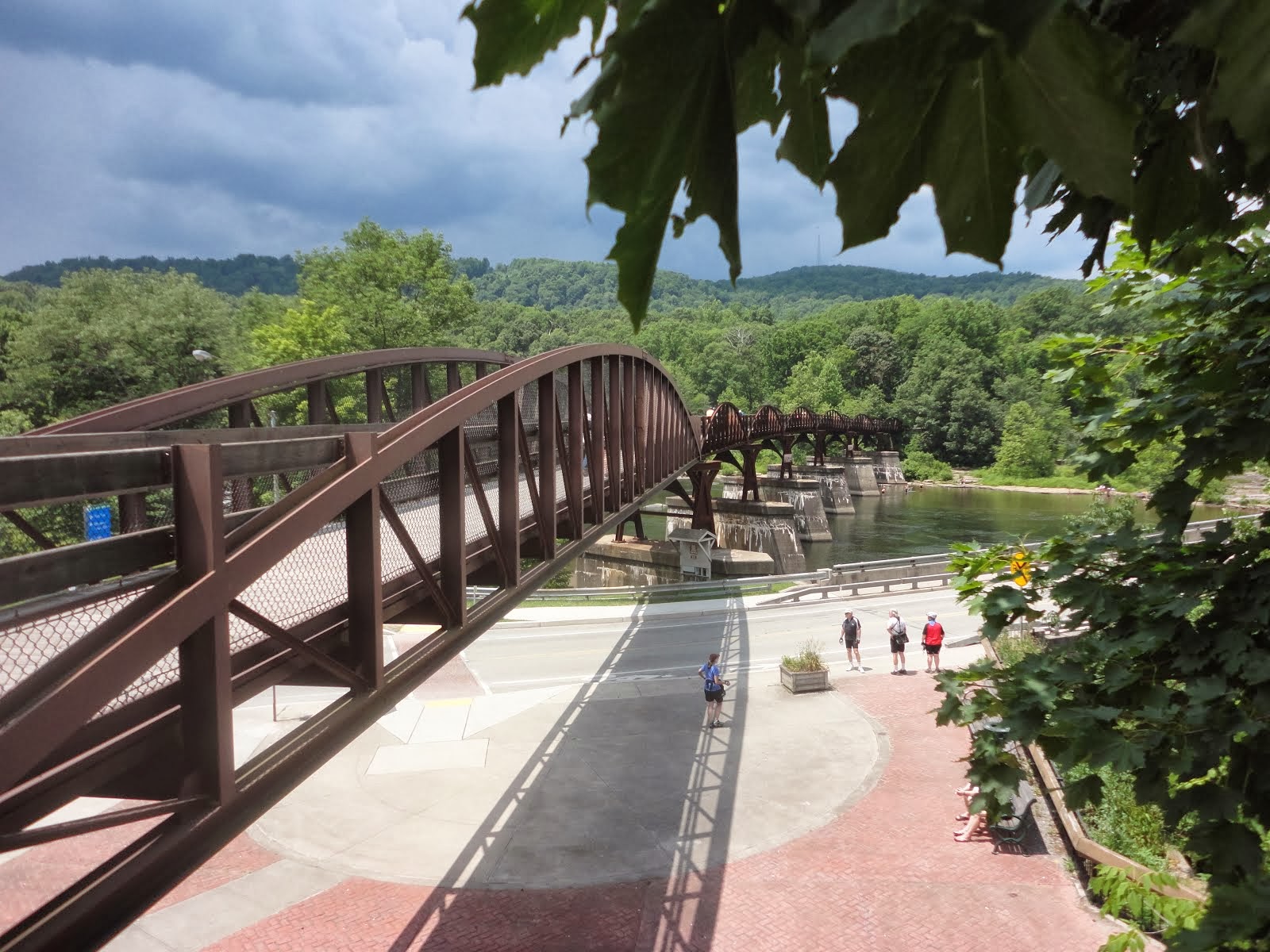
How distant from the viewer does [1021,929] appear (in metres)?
8.88

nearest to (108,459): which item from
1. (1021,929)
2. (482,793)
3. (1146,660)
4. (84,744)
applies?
(84,744)

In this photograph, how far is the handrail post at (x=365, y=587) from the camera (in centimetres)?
522

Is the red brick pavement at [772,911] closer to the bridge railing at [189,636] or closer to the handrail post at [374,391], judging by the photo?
the bridge railing at [189,636]

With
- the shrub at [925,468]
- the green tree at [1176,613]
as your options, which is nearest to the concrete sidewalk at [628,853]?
the green tree at [1176,613]

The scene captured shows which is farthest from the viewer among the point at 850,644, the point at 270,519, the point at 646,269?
the point at 850,644

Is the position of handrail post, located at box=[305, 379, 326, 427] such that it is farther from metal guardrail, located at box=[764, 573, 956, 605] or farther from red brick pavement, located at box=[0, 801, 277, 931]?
metal guardrail, located at box=[764, 573, 956, 605]

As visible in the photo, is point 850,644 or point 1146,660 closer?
point 1146,660

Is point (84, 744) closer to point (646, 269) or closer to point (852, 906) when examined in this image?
point (646, 269)

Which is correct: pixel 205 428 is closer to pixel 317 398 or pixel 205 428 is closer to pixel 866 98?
pixel 317 398

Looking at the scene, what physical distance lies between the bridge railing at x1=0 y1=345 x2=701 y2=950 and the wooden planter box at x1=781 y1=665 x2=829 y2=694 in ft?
37.8

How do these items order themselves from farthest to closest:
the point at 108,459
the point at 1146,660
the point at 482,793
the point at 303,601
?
the point at 482,793 → the point at 303,601 → the point at 1146,660 → the point at 108,459

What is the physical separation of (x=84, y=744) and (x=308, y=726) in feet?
4.91

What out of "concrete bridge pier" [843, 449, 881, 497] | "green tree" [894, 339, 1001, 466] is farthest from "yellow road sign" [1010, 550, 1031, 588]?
"green tree" [894, 339, 1001, 466]

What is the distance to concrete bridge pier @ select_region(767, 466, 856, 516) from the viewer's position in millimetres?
64812
